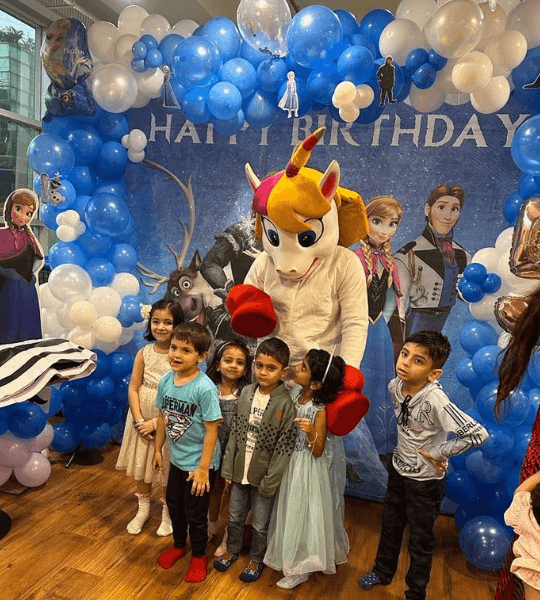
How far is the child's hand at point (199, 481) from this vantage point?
234 cm

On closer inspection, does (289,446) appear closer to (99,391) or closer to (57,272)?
(99,391)

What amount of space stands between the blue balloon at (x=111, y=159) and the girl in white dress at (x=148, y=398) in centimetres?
111

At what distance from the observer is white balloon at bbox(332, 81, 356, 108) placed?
250 centimetres

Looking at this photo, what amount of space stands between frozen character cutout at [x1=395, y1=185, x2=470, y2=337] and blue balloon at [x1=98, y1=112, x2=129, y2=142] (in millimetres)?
1808

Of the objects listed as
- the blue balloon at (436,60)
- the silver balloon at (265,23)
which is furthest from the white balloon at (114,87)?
the blue balloon at (436,60)

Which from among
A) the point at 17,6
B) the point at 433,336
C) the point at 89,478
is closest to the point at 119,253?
the point at 89,478

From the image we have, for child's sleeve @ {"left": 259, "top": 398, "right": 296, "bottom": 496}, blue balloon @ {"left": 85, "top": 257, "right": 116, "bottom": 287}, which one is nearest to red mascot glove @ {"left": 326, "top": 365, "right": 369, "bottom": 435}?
child's sleeve @ {"left": 259, "top": 398, "right": 296, "bottom": 496}

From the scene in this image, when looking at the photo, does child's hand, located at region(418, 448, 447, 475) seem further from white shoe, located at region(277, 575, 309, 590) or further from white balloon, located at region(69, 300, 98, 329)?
white balloon, located at region(69, 300, 98, 329)

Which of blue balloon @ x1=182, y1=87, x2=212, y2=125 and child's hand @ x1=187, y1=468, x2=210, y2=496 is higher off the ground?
blue balloon @ x1=182, y1=87, x2=212, y2=125

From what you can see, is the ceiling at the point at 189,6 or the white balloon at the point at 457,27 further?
the ceiling at the point at 189,6

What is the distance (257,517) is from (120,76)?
2.41 meters

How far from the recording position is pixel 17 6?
175 inches

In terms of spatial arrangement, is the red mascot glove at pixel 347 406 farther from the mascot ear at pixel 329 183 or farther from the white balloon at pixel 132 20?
the white balloon at pixel 132 20

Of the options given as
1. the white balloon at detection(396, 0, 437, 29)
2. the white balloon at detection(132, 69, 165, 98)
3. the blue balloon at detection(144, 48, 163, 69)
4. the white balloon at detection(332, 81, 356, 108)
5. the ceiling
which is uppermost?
the ceiling
